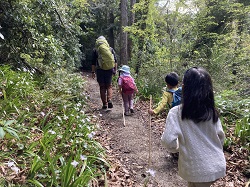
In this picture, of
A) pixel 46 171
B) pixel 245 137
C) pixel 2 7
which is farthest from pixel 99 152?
pixel 2 7

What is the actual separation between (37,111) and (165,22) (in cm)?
713

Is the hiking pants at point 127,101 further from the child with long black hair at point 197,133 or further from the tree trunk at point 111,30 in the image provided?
the tree trunk at point 111,30

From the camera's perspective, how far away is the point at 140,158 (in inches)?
159

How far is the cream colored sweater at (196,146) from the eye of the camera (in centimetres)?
212

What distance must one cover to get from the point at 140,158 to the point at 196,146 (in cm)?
205

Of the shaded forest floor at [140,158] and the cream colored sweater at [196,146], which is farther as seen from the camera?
the shaded forest floor at [140,158]

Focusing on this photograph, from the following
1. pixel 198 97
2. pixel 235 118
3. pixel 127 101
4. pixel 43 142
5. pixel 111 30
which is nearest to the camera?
pixel 198 97

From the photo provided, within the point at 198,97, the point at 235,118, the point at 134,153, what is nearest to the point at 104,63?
the point at 134,153

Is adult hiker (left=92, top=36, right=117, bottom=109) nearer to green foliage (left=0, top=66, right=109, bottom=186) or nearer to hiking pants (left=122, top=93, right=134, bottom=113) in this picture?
hiking pants (left=122, top=93, right=134, bottom=113)

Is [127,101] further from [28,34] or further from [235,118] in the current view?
[28,34]

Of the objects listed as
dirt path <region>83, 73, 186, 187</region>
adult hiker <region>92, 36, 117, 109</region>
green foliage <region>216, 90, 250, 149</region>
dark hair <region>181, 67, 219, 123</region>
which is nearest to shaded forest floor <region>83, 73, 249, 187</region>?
dirt path <region>83, 73, 186, 187</region>

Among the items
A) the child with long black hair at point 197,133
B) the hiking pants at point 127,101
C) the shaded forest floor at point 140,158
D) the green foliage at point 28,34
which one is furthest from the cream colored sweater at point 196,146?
the green foliage at point 28,34

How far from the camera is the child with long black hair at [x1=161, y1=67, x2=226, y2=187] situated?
2131 millimetres

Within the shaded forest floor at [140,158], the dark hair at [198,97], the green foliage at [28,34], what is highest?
the green foliage at [28,34]
